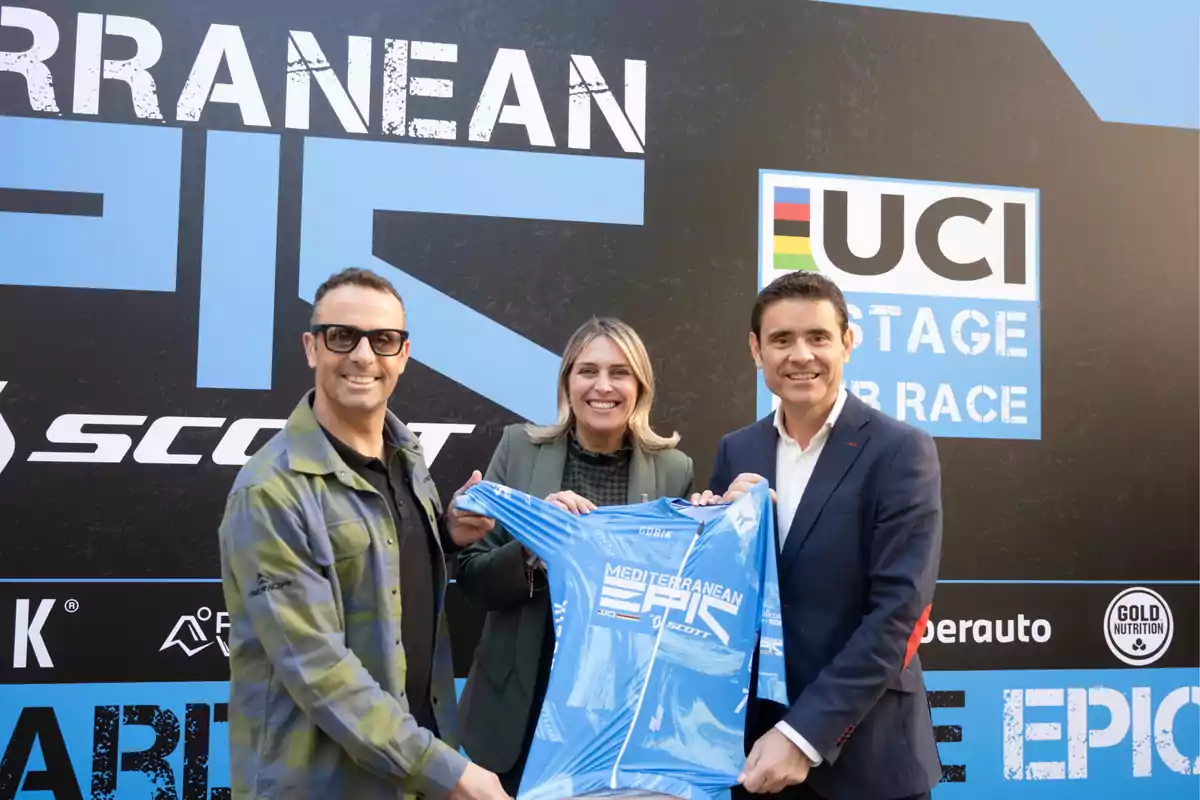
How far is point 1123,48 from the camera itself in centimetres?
321

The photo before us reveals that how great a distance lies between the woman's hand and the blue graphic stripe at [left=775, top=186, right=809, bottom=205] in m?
1.50

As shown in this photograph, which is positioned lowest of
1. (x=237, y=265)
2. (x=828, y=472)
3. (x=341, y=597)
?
(x=341, y=597)

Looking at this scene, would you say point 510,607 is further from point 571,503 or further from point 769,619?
point 769,619

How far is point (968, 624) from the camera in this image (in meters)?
3.05

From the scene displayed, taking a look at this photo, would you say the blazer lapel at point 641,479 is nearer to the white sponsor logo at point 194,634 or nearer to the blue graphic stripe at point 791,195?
the blue graphic stripe at point 791,195

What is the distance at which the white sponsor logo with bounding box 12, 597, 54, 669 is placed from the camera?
2.62m

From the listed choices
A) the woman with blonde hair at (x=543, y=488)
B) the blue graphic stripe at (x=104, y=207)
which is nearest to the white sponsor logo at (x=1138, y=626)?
the woman with blonde hair at (x=543, y=488)

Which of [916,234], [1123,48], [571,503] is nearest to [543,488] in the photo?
[571,503]

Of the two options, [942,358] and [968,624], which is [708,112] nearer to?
[942,358]

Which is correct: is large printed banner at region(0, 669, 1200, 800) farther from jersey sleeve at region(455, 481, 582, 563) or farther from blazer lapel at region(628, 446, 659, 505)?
blazer lapel at region(628, 446, 659, 505)

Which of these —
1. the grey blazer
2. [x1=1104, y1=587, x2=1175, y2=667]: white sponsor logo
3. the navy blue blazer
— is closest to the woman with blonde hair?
the grey blazer

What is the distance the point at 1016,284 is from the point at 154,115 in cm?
278

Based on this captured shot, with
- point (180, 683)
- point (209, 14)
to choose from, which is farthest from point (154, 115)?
point (180, 683)

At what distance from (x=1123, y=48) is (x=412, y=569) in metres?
3.02
